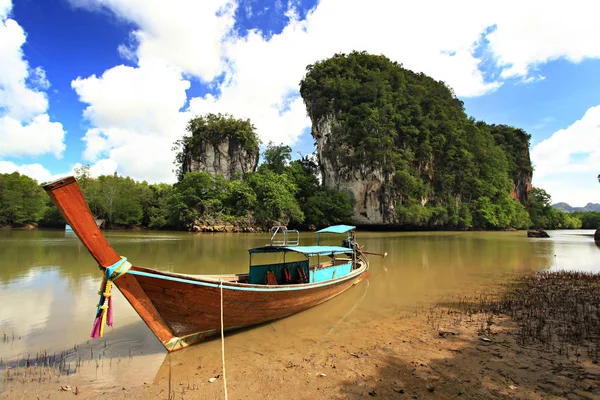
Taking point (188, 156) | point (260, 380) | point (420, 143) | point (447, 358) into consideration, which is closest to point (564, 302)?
point (447, 358)

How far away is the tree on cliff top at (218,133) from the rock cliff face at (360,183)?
40.2 ft

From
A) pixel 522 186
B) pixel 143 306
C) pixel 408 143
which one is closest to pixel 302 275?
pixel 143 306

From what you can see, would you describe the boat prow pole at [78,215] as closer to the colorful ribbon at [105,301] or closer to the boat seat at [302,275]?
the colorful ribbon at [105,301]

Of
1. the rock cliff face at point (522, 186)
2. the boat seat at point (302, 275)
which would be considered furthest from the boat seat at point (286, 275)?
the rock cliff face at point (522, 186)

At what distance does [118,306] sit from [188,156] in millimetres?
43631

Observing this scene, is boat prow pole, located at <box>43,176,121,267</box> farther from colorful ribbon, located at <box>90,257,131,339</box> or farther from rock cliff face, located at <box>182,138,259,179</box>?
rock cliff face, located at <box>182,138,259,179</box>

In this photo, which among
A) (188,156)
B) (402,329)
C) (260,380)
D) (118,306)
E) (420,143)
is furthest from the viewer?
(188,156)

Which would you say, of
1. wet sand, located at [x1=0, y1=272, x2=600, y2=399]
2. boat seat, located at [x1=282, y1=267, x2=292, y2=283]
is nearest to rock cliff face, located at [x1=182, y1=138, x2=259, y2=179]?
boat seat, located at [x1=282, y1=267, x2=292, y2=283]

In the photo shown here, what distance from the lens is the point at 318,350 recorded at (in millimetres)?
4926

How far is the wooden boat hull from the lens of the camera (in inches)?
Result: 173

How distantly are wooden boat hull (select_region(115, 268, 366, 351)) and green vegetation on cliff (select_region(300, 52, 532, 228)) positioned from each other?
35.2 m

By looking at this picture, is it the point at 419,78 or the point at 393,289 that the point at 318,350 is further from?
the point at 419,78

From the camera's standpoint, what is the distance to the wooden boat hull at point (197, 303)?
173 inches

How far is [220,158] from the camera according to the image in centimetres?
4631
